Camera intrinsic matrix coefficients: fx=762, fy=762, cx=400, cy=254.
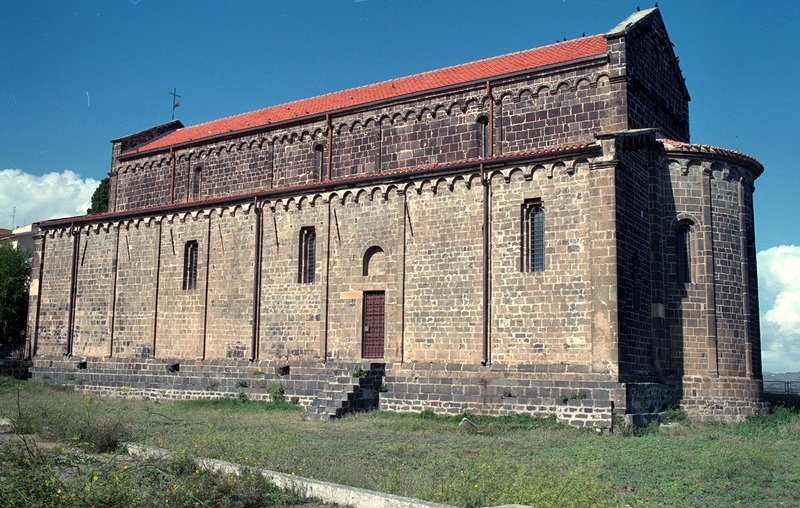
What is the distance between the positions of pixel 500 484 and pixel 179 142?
2628cm

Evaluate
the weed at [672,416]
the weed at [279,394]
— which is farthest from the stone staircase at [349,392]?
the weed at [672,416]

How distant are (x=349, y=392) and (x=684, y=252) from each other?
1106cm

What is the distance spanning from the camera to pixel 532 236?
22234 millimetres

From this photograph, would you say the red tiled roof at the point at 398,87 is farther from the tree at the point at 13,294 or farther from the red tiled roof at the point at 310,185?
the tree at the point at 13,294

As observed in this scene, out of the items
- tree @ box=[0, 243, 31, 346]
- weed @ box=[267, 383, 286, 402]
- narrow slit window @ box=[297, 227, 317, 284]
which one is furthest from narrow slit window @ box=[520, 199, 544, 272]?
tree @ box=[0, 243, 31, 346]

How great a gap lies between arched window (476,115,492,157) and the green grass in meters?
9.05

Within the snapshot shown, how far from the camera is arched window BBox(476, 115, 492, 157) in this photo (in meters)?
25.3

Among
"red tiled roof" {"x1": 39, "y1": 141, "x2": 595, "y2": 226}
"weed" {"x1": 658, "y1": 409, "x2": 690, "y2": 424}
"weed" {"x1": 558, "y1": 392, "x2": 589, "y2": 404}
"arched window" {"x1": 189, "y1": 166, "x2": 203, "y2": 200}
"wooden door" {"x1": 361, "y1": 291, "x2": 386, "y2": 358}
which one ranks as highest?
"arched window" {"x1": 189, "y1": 166, "x2": 203, "y2": 200}

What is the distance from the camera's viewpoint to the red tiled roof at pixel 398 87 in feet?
82.9

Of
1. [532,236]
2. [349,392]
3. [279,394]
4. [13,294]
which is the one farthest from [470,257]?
[13,294]

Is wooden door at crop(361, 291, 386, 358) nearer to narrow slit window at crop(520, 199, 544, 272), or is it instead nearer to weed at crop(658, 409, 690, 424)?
narrow slit window at crop(520, 199, 544, 272)

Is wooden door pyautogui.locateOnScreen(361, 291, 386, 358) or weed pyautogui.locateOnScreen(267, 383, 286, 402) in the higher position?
wooden door pyautogui.locateOnScreen(361, 291, 386, 358)

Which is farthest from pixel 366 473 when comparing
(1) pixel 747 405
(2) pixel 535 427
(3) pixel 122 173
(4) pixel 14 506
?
(3) pixel 122 173

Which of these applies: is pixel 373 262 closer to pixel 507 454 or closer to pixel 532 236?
pixel 532 236
